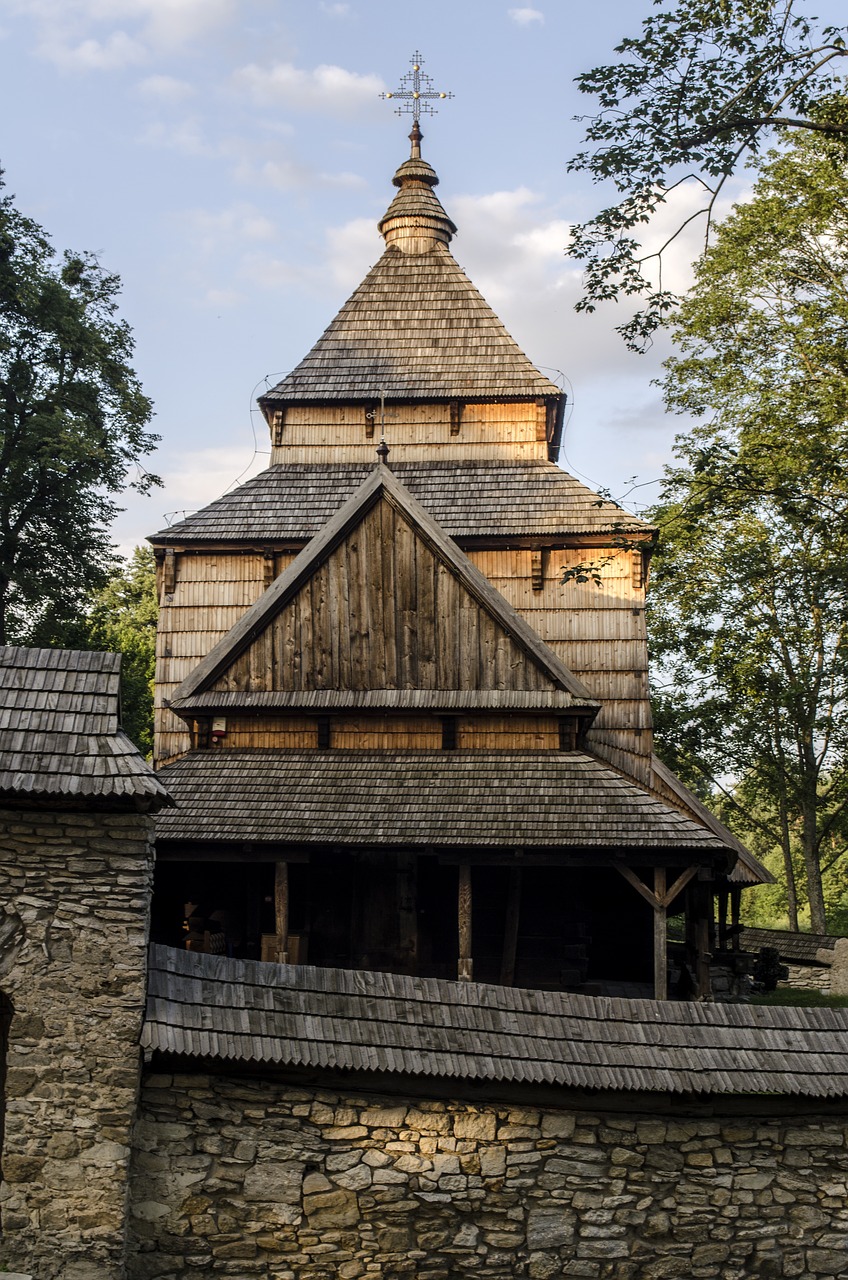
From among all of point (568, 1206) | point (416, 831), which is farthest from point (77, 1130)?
point (416, 831)

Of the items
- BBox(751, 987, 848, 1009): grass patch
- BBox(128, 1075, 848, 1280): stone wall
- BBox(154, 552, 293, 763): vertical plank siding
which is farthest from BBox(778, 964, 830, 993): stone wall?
BBox(128, 1075, 848, 1280): stone wall

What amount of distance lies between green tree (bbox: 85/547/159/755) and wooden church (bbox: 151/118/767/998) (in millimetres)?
11236

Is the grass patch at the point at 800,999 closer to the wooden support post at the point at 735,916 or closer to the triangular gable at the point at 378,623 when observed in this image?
the wooden support post at the point at 735,916

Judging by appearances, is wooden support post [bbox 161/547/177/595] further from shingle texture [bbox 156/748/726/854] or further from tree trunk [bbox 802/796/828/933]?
tree trunk [bbox 802/796/828/933]

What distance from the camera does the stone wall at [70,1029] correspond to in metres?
8.09

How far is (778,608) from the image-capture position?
2958 cm

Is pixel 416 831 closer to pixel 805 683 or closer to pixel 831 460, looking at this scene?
pixel 831 460

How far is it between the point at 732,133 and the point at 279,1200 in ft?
31.8

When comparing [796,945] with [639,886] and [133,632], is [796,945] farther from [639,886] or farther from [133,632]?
[133,632]

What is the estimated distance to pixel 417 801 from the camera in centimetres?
1519

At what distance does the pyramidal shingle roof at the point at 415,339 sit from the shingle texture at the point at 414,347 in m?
0.02

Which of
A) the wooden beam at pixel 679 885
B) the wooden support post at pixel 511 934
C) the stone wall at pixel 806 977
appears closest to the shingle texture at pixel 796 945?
the stone wall at pixel 806 977

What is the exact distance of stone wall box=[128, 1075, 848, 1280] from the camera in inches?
334

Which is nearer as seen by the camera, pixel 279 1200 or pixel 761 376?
pixel 279 1200
